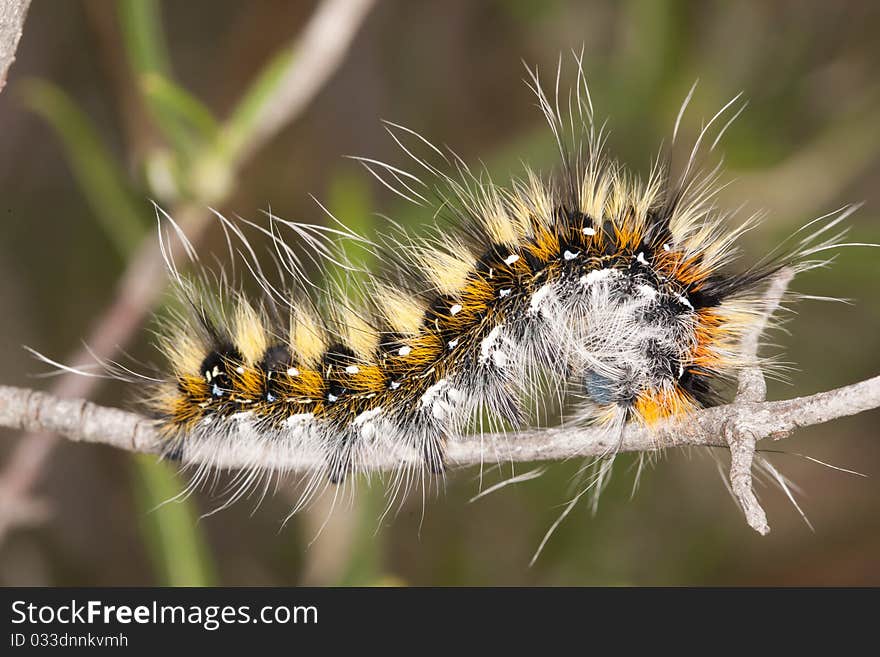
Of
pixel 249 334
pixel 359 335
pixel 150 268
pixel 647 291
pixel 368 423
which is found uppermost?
pixel 150 268

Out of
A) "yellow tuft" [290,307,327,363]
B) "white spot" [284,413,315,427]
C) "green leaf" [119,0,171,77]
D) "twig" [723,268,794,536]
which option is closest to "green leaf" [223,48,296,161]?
"green leaf" [119,0,171,77]

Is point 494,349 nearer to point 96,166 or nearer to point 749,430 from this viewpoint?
point 749,430

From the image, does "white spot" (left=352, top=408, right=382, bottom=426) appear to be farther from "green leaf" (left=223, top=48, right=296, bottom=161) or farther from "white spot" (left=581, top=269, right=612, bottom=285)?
"green leaf" (left=223, top=48, right=296, bottom=161)

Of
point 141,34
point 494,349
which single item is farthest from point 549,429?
point 141,34

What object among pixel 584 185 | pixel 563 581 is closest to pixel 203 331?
pixel 584 185

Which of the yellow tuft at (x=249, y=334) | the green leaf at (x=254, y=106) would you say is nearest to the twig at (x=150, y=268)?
the green leaf at (x=254, y=106)

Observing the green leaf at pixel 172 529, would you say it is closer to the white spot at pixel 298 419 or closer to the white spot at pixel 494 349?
the white spot at pixel 298 419
